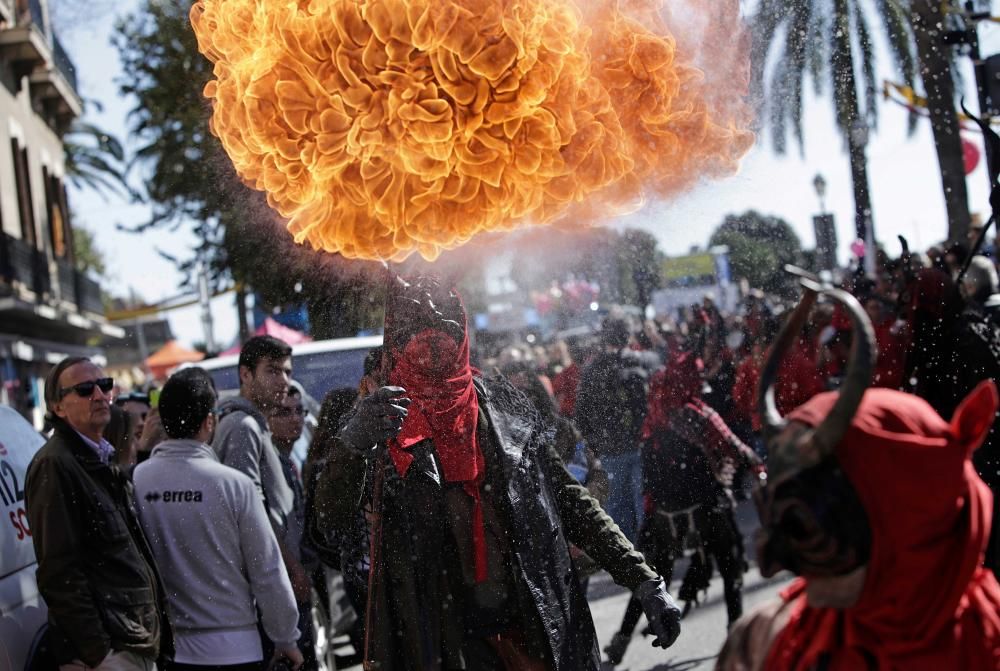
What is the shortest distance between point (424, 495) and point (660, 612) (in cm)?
85

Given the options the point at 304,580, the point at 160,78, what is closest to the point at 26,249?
the point at 160,78

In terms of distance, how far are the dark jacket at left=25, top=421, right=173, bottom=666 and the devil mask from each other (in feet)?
10.4

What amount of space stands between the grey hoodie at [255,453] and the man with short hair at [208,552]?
794 millimetres

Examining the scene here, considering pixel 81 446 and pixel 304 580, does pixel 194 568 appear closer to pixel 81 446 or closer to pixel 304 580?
pixel 81 446

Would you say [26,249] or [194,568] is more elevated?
[26,249]

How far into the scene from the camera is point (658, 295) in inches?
914

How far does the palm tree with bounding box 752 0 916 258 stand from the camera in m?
14.5

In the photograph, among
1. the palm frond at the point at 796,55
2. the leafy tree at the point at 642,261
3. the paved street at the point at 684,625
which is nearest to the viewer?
the paved street at the point at 684,625

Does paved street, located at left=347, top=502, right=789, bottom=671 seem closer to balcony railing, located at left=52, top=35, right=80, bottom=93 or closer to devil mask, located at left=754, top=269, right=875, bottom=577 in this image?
devil mask, located at left=754, top=269, right=875, bottom=577

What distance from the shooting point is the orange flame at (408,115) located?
13.1ft

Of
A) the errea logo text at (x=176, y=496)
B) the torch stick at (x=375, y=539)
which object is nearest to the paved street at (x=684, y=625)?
the errea logo text at (x=176, y=496)

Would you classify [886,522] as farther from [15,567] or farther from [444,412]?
[15,567]

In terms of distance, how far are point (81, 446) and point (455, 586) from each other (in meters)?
1.93

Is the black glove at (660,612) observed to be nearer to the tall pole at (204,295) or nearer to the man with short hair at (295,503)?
the man with short hair at (295,503)
